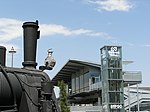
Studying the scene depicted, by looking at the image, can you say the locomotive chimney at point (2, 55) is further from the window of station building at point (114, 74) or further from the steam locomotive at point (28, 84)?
the window of station building at point (114, 74)

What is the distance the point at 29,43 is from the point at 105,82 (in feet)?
110

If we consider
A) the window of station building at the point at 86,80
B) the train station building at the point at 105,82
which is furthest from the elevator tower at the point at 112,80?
the window of station building at the point at 86,80

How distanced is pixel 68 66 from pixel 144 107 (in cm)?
2427

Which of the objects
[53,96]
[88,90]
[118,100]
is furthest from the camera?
[88,90]

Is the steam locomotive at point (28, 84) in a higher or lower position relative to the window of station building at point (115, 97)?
higher

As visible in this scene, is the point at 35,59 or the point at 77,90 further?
the point at 77,90

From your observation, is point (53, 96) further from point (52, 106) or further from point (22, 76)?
point (22, 76)

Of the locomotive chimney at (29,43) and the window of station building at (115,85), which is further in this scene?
the window of station building at (115,85)

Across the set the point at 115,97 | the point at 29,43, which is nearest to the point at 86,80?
the point at 115,97

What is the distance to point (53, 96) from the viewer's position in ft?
25.4

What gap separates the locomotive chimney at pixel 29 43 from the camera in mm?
7465

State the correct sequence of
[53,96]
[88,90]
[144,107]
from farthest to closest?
[144,107]
[88,90]
[53,96]

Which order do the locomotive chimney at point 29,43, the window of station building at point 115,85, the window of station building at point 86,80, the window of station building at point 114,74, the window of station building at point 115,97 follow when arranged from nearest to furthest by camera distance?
the locomotive chimney at point 29,43, the window of station building at point 115,97, the window of station building at point 115,85, the window of station building at point 114,74, the window of station building at point 86,80

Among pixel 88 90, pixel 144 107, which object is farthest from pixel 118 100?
pixel 144 107
